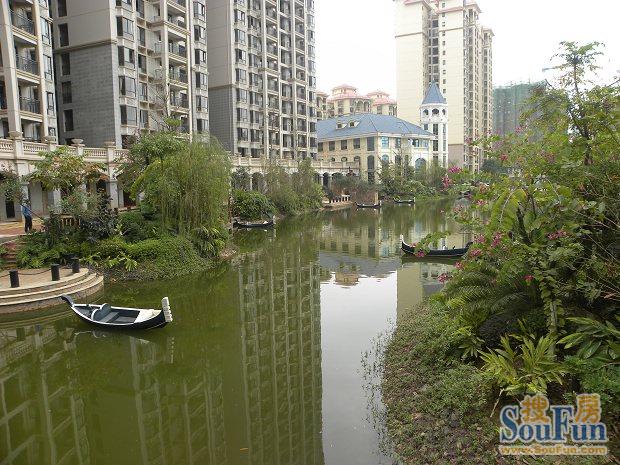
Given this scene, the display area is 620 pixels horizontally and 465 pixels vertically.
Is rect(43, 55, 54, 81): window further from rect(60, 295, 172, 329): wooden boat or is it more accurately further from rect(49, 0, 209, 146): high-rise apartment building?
rect(60, 295, 172, 329): wooden boat

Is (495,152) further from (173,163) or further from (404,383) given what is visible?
(173,163)

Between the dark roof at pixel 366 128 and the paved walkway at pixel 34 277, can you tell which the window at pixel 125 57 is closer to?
the paved walkway at pixel 34 277

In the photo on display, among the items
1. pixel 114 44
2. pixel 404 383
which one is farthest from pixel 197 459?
pixel 114 44

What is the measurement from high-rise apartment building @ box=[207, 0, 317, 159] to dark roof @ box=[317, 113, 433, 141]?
26.5 feet

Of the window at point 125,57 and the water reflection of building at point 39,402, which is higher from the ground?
the window at point 125,57

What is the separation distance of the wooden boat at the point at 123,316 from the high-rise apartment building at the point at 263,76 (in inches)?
1335

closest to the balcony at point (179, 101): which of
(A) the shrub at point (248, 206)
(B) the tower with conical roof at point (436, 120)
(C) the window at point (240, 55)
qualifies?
(C) the window at point (240, 55)

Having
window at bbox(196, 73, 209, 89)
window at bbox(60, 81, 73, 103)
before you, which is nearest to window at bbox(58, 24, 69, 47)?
window at bbox(60, 81, 73, 103)

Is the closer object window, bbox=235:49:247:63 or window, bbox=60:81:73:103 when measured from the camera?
window, bbox=60:81:73:103

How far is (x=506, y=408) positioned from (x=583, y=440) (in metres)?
1.01

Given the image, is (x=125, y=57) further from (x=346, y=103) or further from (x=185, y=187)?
(x=346, y=103)

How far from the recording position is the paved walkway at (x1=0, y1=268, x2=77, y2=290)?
581 inches

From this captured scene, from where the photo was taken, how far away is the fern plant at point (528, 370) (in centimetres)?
613

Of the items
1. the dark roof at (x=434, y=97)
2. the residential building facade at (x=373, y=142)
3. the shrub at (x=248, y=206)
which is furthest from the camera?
the dark roof at (x=434, y=97)
